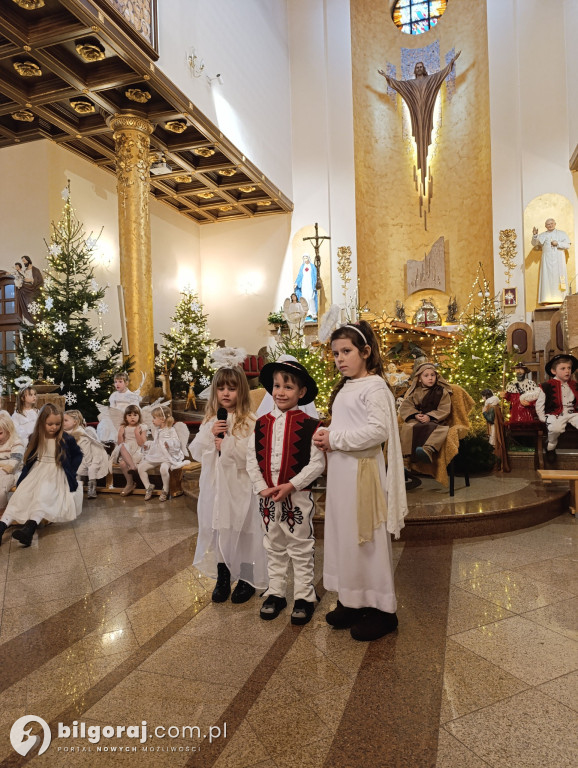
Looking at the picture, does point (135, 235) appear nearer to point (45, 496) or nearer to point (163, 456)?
point (163, 456)

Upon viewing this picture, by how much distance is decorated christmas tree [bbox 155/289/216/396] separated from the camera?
12258 mm

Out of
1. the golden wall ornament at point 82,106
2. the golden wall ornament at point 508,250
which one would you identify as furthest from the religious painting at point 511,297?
the golden wall ornament at point 82,106

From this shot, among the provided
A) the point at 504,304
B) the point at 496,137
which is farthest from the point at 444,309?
the point at 496,137

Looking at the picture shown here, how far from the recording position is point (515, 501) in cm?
510

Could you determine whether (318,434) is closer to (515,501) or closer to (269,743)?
(269,743)

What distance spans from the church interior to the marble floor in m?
0.02

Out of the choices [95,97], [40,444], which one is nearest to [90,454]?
[40,444]

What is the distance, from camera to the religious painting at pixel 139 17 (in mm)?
7871

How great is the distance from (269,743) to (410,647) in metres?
0.98

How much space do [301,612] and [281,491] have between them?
Answer: 683mm

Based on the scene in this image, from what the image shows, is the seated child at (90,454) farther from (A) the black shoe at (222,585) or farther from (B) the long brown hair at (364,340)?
(B) the long brown hair at (364,340)

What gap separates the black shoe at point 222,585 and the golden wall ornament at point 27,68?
909 centimetres

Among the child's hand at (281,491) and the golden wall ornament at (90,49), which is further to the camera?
the golden wall ornament at (90,49)

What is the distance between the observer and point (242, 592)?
3367 millimetres
